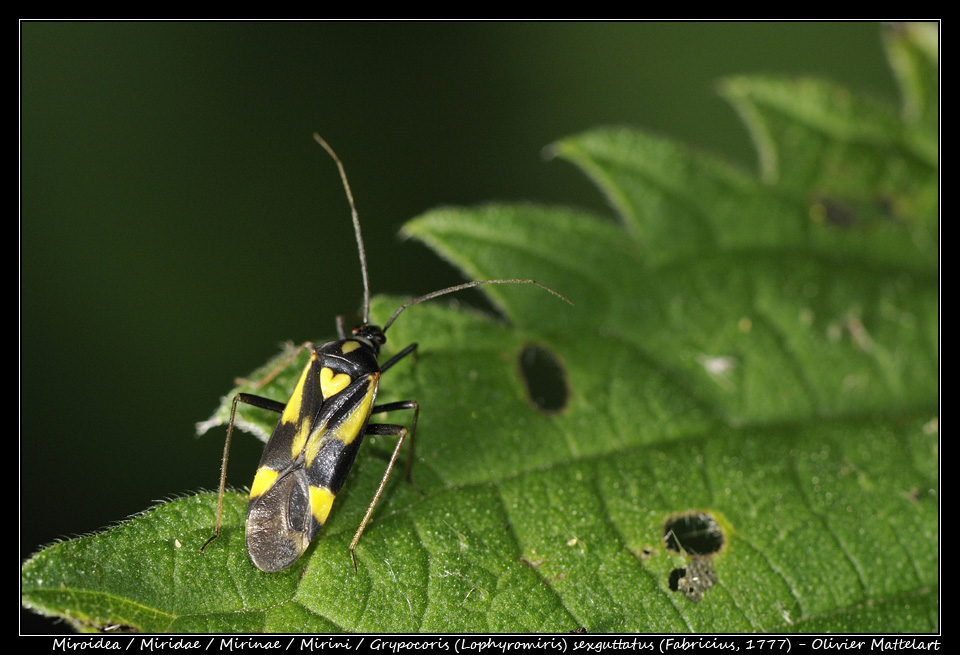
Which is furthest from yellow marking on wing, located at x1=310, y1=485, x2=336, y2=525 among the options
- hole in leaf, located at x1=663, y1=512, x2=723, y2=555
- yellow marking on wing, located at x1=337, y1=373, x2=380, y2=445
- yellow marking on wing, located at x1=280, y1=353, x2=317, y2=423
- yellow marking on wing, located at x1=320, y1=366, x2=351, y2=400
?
hole in leaf, located at x1=663, y1=512, x2=723, y2=555

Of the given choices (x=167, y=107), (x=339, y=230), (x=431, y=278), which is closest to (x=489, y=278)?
(x=431, y=278)

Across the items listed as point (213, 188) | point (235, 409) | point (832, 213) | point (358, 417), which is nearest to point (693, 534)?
point (358, 417)

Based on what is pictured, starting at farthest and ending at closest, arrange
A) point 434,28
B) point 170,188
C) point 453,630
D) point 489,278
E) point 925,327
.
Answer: point 434,28, point 170,188, point 925,327, point 489,278, point 453,630

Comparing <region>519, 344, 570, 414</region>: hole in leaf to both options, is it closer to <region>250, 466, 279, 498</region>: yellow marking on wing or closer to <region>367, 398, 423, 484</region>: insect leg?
<region>367, 398, 423, 484</region>: insect leg

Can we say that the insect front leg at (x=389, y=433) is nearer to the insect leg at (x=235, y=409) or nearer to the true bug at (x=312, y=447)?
the true bug at (x=312, y=447)

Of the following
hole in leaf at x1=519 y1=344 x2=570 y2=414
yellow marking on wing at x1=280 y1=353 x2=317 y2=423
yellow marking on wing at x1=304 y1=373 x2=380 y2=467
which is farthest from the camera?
hole in leaf at x1=519 y1=344 x2=570 y2=414

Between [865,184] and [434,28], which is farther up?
[434,28]

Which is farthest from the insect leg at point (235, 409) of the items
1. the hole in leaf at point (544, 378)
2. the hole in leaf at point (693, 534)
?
the hole in leaf at point (693, 534)

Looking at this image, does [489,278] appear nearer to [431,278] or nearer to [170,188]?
[431,278]

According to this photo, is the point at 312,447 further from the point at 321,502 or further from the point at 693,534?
the point at 693,534
